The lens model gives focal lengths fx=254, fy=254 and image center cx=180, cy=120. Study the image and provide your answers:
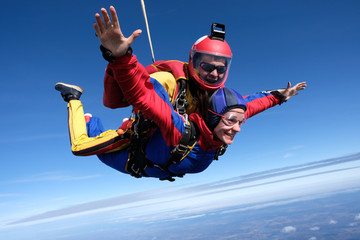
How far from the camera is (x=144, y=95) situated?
6.95 feet

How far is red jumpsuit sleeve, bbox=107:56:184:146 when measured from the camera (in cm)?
185

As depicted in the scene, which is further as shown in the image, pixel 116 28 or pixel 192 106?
pixel 192 106

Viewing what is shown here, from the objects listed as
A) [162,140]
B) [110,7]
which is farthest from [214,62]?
[110,7]

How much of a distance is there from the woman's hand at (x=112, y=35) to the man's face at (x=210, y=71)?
134 centimetres

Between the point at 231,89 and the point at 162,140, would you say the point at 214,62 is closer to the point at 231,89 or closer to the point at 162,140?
the point at 231,89

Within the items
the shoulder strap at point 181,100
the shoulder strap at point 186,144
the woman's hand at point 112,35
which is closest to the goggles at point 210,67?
the shoulder strap at point 181,100

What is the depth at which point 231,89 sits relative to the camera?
282 cm

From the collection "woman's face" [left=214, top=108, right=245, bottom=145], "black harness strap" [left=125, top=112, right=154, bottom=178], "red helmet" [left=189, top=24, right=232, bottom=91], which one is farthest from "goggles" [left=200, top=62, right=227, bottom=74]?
"black harness strap" [left=125, top=112, right=154, bottom=178]

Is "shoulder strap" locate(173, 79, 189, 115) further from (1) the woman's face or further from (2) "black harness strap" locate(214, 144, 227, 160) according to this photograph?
(2) "black harness strap" locate(214, 144, 227, 160)

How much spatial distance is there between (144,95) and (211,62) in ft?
3.70

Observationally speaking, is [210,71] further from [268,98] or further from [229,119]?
[268,98]

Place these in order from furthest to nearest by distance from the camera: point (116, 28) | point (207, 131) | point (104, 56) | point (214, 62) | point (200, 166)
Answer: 1. point (200, 166)
2. point (214, 62)
3. point (207, 131)
4. point (104, 56)
5. point (116, 28)

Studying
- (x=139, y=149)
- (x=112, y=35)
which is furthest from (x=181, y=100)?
(x=112, y=35)

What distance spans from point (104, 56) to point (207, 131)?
1.37 metres
